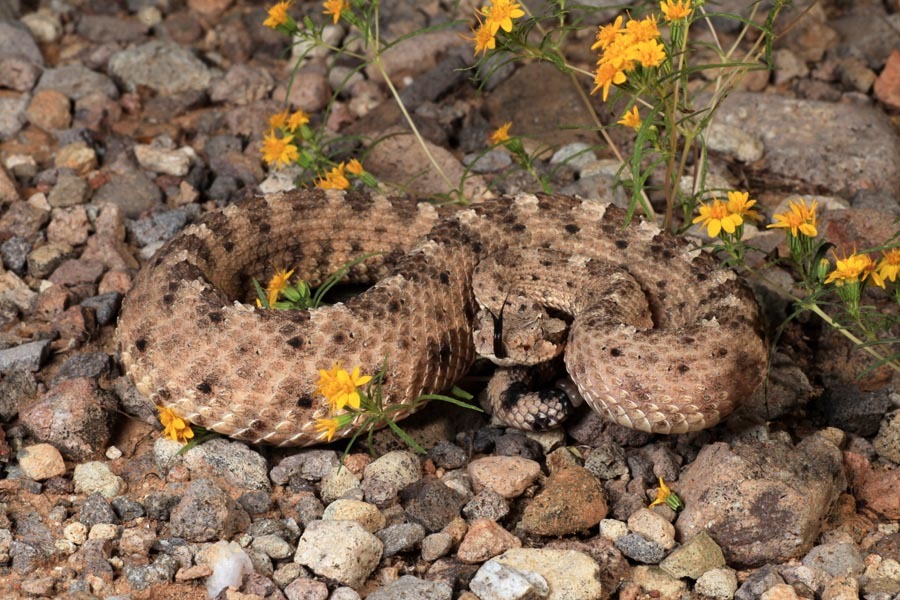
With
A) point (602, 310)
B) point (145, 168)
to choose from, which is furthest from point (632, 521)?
point (145, 168)

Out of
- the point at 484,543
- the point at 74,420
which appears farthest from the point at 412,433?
the point at 74,420

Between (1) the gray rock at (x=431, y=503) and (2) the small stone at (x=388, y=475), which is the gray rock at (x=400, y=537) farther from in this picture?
(2) the small stone at (x=388, y=475)

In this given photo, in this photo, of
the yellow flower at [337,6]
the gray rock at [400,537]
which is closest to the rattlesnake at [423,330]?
the gray rock at [400,537]

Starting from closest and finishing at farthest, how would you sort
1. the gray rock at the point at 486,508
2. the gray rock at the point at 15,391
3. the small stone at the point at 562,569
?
the small stone at the point at 562,569 → the gray rock at the point at 486,508 → the gray rock at the point at 15,391

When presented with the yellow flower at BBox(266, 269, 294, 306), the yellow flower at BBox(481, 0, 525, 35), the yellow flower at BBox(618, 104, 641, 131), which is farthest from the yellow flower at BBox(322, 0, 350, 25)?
the yellow flower at BBox(618, 104, 641, 131)

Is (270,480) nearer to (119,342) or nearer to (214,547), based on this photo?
(214,547)

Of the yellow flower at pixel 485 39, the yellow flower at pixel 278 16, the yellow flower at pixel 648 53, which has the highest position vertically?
the yellow flower at pixel 648 53
